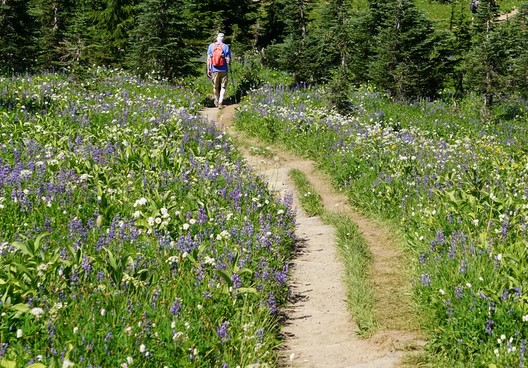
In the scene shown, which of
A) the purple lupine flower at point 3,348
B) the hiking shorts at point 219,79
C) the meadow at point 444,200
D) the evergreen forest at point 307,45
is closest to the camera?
the purple lupine flower at point 3,348

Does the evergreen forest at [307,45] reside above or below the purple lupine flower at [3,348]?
above

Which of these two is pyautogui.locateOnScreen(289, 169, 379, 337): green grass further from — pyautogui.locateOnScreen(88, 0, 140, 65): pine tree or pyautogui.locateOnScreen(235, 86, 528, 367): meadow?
pyautogui.locateOnScreen(88, 0, 140, 65): pine tree

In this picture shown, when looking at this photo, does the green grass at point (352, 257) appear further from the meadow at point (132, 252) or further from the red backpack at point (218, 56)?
the red backpack at point (218, 56)

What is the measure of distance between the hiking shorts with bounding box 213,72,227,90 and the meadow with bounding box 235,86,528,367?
126 centimetres

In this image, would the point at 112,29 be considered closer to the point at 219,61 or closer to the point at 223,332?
the point at 219,61

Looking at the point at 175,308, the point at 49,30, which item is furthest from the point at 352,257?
the point at 49,30

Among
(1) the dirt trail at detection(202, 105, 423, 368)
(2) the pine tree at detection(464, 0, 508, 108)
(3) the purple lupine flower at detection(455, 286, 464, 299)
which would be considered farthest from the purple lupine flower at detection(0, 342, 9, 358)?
(2) the pine tree at detection(464, 0, 508, 108)

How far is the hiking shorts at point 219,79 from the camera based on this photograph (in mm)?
19234

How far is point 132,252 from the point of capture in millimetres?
5590

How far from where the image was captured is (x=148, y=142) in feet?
35.1

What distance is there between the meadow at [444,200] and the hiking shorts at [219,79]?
126 centimetres

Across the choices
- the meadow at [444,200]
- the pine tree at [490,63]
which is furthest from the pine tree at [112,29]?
the pine tree at [490,63]

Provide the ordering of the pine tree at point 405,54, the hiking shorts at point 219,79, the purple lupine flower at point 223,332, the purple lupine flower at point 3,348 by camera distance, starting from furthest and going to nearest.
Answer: the pine tree at point 405,54
the hiking shorts at point 219,79
the purple lupine flower at point 223,332
the purple lupine flower at point 3,348

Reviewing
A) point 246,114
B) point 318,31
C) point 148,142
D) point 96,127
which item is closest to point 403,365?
point 148,142
